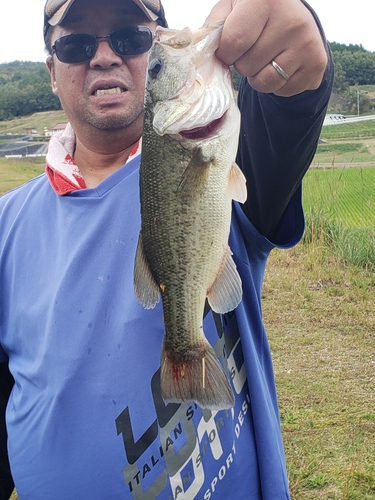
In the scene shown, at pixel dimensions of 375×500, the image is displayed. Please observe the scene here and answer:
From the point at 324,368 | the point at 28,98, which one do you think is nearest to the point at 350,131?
the point at 324,368

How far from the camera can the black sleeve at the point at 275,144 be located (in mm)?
1575

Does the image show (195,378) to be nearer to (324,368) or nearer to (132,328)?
(132,328)

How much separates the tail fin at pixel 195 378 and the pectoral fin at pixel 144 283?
168mm

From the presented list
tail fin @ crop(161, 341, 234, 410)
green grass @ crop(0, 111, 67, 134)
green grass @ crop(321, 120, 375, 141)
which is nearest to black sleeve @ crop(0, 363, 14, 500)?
tail fin @ crop(161, 341, 234, 410)

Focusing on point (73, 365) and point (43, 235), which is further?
point (43, 235)

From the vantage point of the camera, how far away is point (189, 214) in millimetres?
1467

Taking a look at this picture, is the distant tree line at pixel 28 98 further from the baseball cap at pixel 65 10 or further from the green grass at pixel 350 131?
the baseball cap at pixel 65 10

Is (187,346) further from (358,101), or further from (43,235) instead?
(358,101)

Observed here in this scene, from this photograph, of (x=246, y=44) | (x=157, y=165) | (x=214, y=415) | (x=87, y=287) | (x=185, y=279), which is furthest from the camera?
(x=87, y=287)

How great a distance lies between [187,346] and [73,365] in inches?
18.6

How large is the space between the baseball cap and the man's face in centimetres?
3

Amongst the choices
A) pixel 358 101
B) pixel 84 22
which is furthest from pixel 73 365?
pixel 358 101

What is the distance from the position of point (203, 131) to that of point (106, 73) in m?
0.87

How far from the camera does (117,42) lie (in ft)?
6.86
